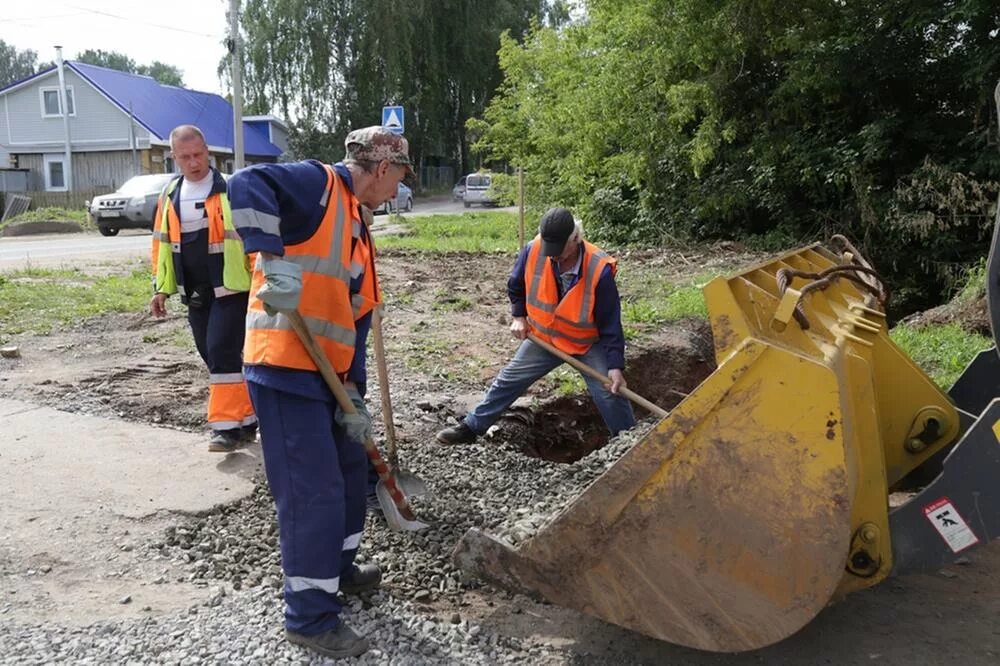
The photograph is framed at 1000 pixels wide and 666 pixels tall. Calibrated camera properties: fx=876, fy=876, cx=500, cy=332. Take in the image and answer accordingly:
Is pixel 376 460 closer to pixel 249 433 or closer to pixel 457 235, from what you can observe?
pixel 249 433

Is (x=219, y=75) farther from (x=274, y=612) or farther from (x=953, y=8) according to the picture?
(x=274, y=612)

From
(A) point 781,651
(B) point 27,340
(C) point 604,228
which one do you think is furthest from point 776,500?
(C) point 604,228

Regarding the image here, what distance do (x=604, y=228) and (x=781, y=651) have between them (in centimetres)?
1332

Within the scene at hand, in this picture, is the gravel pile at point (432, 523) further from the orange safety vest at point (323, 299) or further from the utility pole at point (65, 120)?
the utility pole at point (65, 120)

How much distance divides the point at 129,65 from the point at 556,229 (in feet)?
340

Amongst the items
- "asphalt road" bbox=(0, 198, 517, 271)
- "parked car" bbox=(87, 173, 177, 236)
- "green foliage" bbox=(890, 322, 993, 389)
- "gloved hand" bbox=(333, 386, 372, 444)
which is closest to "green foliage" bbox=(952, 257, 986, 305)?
"green foliage" bbox=(890, 322, 993, 389)

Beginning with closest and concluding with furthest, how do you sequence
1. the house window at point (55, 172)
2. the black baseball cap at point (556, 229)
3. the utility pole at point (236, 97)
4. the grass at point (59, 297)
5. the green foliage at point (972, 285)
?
the black baseball cap at point (556, 229) < the grass at point (59, 297) < the green foliage at point (972, 285) < the utility pole at point (236, 97) < the house window at point (55, 172)

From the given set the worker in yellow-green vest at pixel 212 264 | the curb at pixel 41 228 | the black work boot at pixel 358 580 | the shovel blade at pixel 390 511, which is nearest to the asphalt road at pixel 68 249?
the curb at pixel 41 228

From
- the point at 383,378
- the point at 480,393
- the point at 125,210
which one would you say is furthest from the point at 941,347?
the point at 125,210

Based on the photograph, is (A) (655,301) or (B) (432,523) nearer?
(B) (432,523)

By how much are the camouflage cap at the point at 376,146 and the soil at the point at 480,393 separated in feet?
A: 5.55

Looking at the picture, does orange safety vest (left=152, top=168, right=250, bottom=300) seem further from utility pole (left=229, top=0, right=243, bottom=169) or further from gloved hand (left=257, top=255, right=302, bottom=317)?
utility pole (left=229, top=0, right=243, bottom=169)

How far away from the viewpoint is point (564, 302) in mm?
4789

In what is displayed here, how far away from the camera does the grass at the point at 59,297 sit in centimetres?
841
